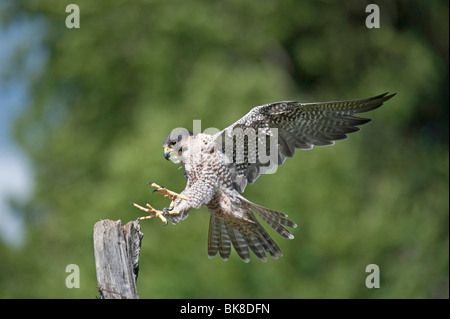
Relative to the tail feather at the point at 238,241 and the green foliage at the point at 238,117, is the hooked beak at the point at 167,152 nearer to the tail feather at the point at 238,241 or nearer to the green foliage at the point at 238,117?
the tail feather at the point at 238,241

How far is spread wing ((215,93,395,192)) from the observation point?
5.04 m

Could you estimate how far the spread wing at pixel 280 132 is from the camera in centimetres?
504

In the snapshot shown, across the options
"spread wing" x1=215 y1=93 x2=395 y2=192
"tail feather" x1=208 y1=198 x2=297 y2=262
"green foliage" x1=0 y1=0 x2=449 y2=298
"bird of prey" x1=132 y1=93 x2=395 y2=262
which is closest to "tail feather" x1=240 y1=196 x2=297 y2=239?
"bird of prey" x1=132 y1=93 x2=395 y2=262

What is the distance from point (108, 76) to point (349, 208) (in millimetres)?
7295

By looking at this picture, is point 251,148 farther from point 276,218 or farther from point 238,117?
A: point 238,117

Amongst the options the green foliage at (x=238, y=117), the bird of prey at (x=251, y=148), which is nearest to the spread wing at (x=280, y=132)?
the bird of prey at (x=251, y=148)

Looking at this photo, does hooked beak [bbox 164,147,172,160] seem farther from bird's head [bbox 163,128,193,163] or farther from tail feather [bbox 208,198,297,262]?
tail feather [bbox 208,198,297,262]

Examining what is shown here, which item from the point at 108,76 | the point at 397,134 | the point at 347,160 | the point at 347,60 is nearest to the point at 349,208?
the point at 347,160

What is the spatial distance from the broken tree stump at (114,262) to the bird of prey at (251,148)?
83 centimetres

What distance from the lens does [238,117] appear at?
500 inches

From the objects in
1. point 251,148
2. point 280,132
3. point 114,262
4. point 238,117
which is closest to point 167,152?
point 251,148

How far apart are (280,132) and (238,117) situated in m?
7.38
